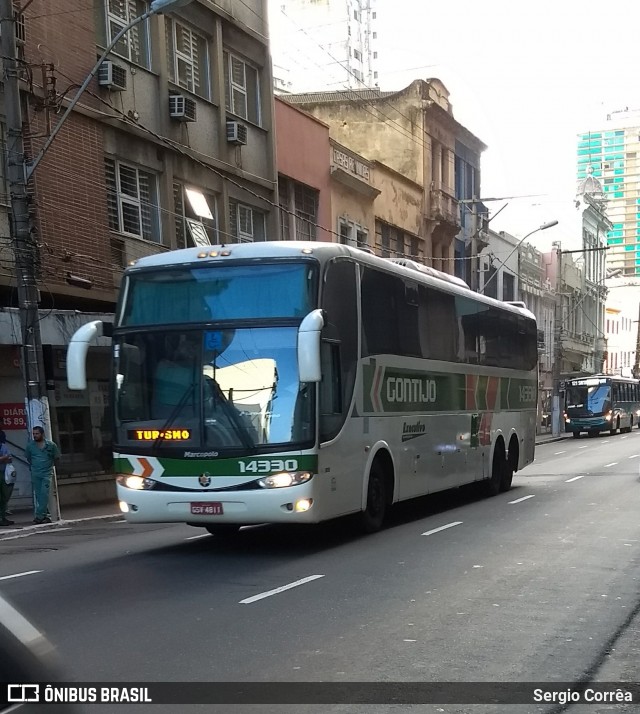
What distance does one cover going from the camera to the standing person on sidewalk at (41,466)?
15328 mm

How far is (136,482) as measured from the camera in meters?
10.9

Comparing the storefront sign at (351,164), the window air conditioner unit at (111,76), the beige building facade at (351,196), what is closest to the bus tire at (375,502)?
the window air conditioner unit at (111,76)

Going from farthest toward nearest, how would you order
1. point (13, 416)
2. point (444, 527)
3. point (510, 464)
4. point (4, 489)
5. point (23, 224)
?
1. point (510, 464)
2. point (13, 416)
3. point (4, 489)
4. point (23, 224)
5. point (444, 527)

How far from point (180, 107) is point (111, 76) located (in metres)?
2.58

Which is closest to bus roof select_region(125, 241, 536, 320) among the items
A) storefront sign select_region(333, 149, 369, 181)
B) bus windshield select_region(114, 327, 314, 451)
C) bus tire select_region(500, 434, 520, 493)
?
bus windshield select_region(114, 327, 314, 451)

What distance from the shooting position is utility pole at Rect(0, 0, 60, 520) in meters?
15.0

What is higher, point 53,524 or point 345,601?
point 345,601

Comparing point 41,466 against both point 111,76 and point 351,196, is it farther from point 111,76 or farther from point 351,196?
point 351,196

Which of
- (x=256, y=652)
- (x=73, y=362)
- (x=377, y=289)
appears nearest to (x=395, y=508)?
(x=377, y=289)

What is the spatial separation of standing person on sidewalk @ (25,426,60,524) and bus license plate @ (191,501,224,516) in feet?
18.6

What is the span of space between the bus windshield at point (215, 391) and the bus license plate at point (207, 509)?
2.11 ft

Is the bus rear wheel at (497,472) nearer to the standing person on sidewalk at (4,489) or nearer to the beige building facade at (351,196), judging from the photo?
the standing person on sidewalk at (4,489)

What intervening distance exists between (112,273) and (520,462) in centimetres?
970

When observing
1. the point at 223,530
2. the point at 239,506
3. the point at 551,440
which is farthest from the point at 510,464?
the point at 551,440
